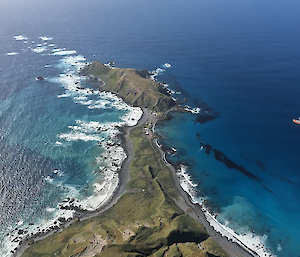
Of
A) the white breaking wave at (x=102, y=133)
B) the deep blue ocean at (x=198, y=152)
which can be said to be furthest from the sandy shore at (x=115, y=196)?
the deep blue ocean at (x=198, y=152)

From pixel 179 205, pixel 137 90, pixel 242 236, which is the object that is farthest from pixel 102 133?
pixel 242 236

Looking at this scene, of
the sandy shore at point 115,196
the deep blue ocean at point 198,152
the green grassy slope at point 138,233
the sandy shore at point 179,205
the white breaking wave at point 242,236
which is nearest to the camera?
the green grassy slope at point 138,233

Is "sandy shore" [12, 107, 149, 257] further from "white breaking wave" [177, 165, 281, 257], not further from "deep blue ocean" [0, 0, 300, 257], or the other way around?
"white breaking wave" [177, 165, 281, 257]

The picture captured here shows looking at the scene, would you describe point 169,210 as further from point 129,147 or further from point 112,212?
point 129,147

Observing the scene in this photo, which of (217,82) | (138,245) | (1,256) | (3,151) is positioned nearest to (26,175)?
(3,151)

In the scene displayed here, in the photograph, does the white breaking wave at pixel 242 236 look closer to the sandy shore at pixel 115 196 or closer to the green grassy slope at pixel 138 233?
the green grassy slope at pixel 138 233

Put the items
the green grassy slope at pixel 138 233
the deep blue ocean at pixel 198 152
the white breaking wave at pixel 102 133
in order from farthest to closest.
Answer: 1. the white breaking wave at pixel 102 133
2. the deep blue ocean at pixel 198 152
3. the green grassy slope at pixel 138 233

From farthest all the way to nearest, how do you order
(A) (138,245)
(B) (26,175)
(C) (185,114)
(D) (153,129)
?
(C) (185,114)
(D) (153,129)
(B) (26,175)
(A) (138,245)
